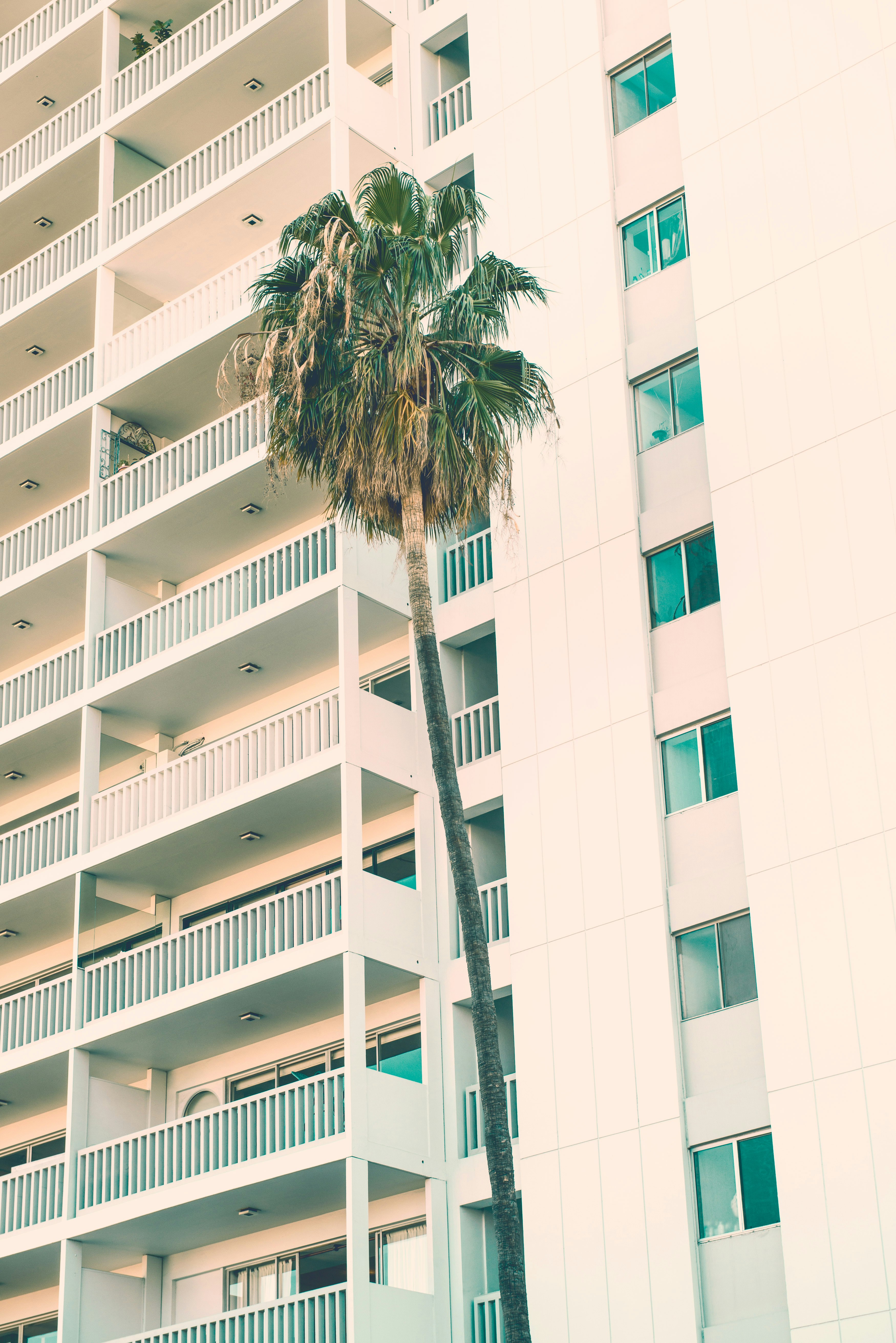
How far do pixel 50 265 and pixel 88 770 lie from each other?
41.5ft

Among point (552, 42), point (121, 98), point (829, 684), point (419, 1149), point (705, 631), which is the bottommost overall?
point (419, 1149)

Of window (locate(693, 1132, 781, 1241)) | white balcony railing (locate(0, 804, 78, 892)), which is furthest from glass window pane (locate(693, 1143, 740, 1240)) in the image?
white balcony railing (locate(0, 804, 78, 892))

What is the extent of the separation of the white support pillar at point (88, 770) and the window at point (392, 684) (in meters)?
5.41

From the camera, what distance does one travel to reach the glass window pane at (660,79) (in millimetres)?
31297

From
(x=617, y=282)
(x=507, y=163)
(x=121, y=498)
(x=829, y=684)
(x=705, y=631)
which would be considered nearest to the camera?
(x=829, y=684)

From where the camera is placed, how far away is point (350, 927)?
93.2 ft

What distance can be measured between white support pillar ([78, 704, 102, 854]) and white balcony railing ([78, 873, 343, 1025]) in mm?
2480

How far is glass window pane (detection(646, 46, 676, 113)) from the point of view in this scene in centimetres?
3130

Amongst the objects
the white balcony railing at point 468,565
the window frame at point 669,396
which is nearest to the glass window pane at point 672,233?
the window frame at point 669,396

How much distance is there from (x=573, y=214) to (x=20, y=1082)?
1943 centimetres

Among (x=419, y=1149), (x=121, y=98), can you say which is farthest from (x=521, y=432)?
(x=121, y=98)

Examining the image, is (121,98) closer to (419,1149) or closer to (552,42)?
(552,42)

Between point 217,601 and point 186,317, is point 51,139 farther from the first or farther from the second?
point 217,601

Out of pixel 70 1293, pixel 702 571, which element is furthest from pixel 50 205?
pixel 70 1293
